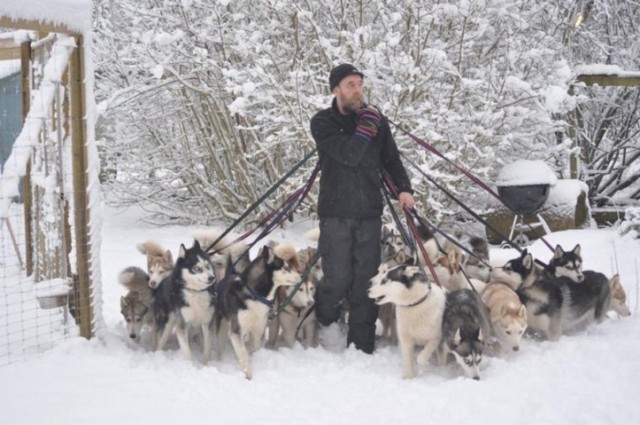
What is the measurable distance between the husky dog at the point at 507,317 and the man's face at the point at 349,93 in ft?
6.00

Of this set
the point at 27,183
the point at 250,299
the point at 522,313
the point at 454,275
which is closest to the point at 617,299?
the point at 522,313

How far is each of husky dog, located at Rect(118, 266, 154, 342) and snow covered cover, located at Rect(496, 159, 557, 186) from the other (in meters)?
5.39

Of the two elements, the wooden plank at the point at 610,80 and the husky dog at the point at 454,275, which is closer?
the husky dog at the point at 454,275

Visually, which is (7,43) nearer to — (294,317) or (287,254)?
(287,254)

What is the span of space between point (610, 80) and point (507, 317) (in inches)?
229

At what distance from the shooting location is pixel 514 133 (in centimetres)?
834

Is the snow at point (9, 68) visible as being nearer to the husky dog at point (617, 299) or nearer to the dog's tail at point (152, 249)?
the dog's tail at point (152, 249)

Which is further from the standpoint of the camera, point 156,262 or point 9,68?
point 9,68

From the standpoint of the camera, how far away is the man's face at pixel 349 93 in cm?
472

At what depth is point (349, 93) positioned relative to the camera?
4746 millimetres

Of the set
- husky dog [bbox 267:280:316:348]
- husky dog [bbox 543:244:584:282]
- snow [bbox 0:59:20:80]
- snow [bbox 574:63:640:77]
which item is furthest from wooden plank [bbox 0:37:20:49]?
snow [bbox 574:63:640:77]

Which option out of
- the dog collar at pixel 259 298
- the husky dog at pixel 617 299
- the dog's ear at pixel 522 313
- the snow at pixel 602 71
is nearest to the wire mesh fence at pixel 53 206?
the dog collar at pixel 259 298

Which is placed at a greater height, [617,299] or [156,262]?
[156,262]

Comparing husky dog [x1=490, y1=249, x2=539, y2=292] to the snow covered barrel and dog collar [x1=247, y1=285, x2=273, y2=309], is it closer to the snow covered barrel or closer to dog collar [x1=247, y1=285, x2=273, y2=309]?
dog collar [x1=247, y1=285, x2=273, y2=309]
